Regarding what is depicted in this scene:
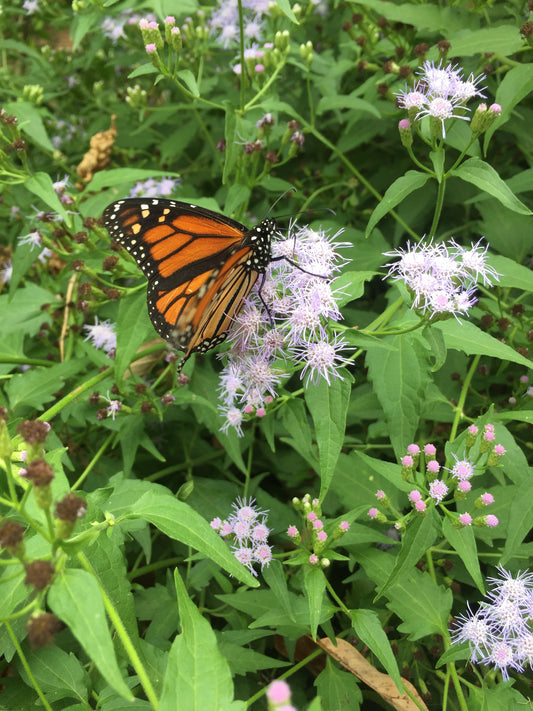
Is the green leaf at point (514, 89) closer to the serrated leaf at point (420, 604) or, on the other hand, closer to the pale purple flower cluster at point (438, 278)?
the pale purple flower cluster at point (438, 278)

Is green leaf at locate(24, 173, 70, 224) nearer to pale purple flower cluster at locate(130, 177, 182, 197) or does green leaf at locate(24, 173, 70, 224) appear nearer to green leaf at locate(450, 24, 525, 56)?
pale purple flower cluster at locate(130, 177, 182, 197)

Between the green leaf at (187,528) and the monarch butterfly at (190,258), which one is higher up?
the monarch butterfly at (190,258)

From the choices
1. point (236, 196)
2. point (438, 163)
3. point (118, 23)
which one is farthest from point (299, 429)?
point (118, 23)

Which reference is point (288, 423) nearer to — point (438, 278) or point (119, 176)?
point (438, 278)

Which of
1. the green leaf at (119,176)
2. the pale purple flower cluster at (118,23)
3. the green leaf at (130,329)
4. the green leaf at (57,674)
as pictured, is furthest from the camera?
the pale purple flower cluster at (118,23)

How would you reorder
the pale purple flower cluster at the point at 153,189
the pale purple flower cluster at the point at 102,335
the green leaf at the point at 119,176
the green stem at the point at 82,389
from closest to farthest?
the green stem at the point at 82,389, the green leaf at the point at 119,176, the pale purple flower cluster at the point at 102,335, the pale purple flower cluster at the point at 153,189

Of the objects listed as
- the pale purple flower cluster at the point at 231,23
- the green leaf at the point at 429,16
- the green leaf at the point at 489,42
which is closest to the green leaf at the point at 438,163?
the green leaf at the point at 489,42

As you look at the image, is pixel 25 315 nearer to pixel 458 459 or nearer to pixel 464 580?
pixel 458 459
